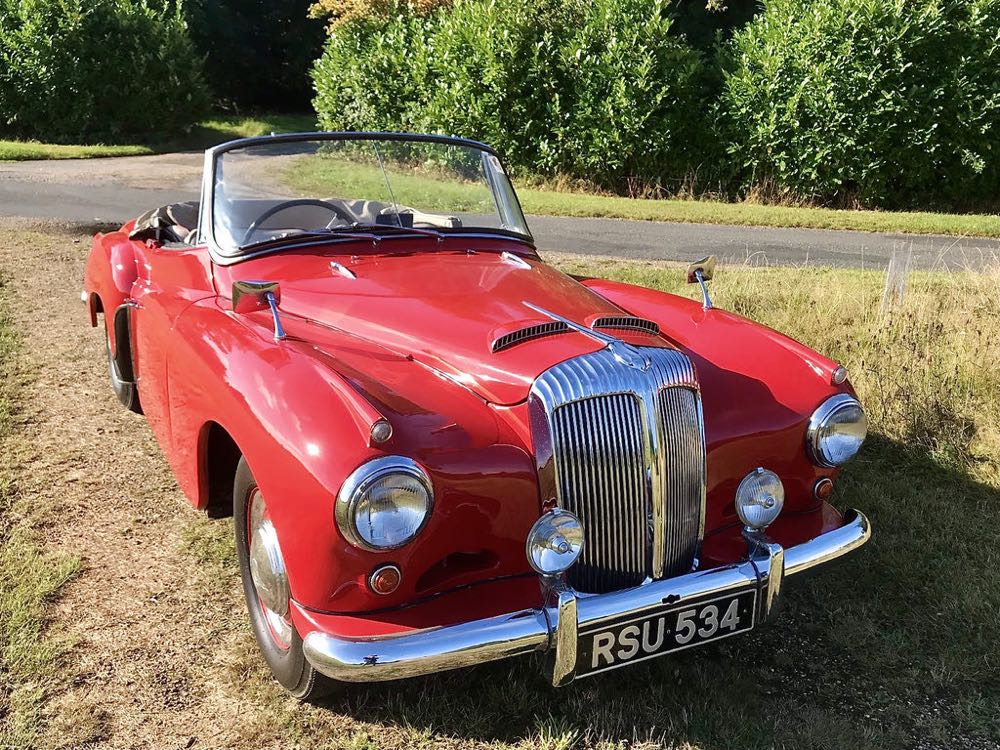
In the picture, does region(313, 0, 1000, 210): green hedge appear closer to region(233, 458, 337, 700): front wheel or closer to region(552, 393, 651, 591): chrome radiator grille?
region(552, 393, 651, 591): chrome radiator grille

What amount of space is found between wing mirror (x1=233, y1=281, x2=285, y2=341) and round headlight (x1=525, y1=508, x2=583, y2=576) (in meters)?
1.08

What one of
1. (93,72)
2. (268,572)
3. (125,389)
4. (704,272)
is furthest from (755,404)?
(93,72)

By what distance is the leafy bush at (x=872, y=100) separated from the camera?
13.0 metres

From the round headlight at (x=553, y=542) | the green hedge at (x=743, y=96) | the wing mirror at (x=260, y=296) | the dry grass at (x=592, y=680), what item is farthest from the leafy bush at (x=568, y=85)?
the round headlight at (x=553, y=542)

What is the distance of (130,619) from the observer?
3045 millimetres

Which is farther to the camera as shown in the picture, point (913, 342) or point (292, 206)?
point (913, 342)

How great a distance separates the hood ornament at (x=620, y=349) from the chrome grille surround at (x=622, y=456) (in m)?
0.01

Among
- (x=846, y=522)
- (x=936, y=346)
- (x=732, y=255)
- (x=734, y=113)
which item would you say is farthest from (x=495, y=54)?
→ (x=846, y=522)

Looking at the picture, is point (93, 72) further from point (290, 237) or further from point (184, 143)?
point (290, 237)

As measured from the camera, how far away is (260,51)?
3127 cm

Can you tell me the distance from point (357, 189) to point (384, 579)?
2462 millimetres

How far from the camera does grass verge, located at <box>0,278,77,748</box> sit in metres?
2.55

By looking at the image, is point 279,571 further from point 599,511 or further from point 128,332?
point 128,332

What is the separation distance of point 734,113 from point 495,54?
4.21 metres
